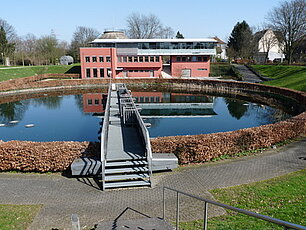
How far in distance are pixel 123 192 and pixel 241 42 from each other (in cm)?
7967

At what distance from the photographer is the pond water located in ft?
64.7

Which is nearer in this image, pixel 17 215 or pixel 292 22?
pixel 17 215

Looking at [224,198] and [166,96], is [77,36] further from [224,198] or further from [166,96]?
[224,198]

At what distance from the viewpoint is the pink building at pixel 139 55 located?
172ft

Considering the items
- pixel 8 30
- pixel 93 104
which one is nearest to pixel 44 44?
pixel 8 30

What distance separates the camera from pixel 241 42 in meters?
79.7

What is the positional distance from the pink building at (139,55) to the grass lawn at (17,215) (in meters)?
45.1

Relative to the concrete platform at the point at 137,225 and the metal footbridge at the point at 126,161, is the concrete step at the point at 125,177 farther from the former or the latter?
the concrete platform at the point at 137,225

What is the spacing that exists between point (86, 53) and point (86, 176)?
45.4m

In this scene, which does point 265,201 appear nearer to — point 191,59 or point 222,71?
point 191,59

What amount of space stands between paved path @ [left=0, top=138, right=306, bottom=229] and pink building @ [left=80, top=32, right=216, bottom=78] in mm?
43250

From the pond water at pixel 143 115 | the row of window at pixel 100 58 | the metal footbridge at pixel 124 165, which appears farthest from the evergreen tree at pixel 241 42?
the metal footbridge at pixel 124 165

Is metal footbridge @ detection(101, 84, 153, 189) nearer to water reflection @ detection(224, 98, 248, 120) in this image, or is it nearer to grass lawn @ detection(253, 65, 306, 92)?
water reflection @ detection(224, 98, 248, 120)

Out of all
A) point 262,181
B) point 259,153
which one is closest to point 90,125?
point 259,153
